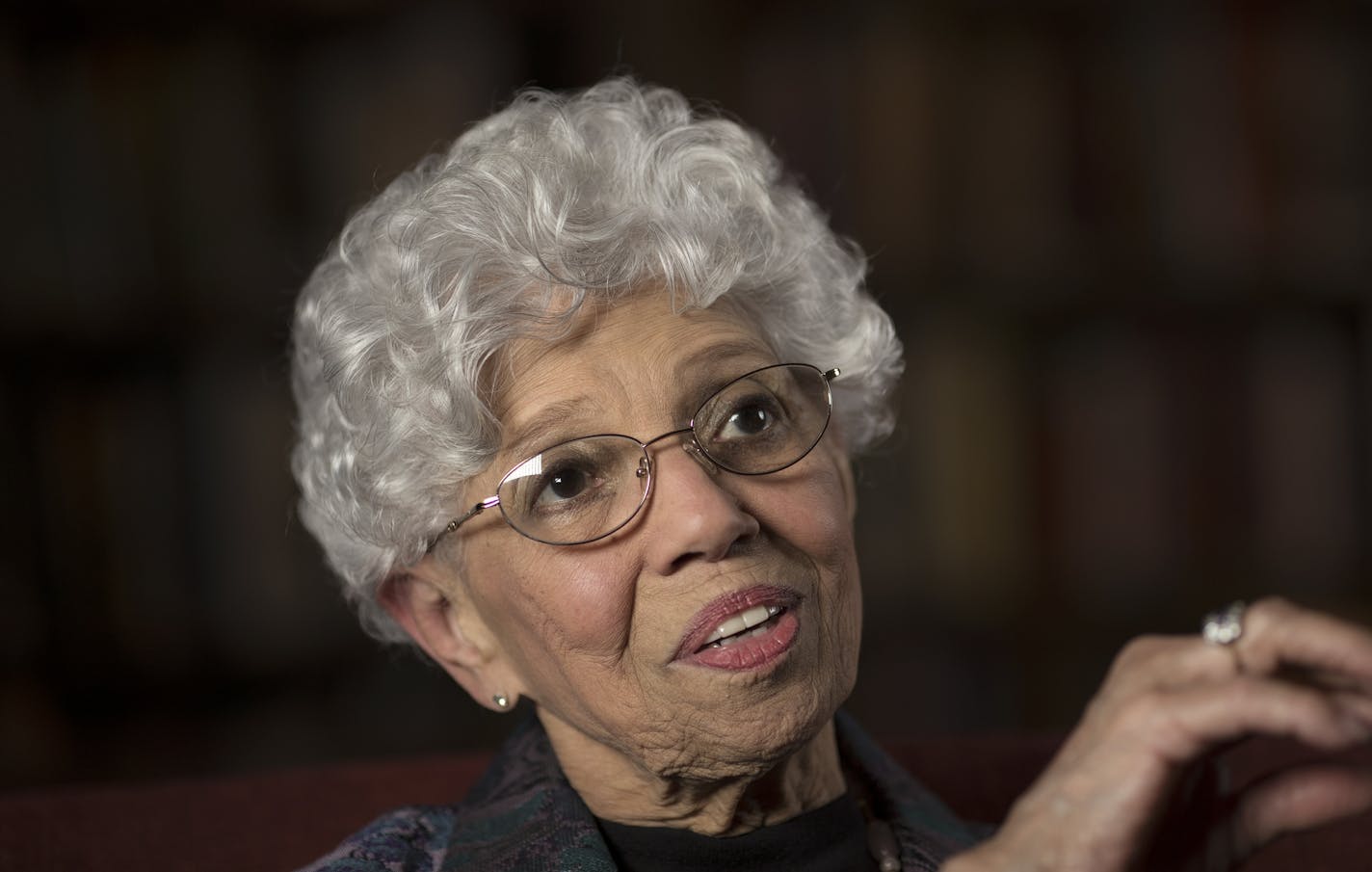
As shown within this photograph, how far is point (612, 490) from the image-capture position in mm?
1399

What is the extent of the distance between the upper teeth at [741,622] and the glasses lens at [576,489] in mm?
137

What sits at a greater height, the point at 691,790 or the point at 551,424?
the point at 551,424

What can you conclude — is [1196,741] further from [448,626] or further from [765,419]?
[448,626]

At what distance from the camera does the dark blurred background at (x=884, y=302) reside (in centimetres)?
279

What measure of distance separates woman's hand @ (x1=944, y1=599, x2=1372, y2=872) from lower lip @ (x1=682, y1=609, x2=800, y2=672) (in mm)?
291

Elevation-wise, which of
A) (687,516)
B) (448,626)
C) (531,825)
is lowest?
(531,825)

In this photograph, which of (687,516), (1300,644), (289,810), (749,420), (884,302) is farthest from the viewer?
(884,302)

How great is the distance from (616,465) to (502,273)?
0.22m

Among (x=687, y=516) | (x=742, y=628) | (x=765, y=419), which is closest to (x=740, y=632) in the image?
(x=742, y=628)

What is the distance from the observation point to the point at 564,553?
1.41 m

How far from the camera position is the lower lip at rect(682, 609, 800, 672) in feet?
4.44

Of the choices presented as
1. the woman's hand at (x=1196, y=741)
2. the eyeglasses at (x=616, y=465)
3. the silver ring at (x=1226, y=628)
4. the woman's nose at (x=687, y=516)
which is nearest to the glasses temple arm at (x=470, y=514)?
the eyeglasses at (x=616, y=465)

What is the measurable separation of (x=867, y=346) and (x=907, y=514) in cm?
148

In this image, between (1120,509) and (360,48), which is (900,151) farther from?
(360,48)
